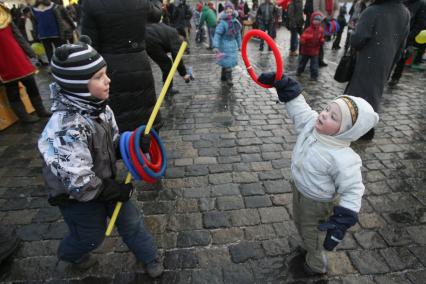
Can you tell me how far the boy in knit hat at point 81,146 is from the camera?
172 cm

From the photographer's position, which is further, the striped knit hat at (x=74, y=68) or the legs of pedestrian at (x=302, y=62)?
the legs of pedestrian at (x=302, y=62)

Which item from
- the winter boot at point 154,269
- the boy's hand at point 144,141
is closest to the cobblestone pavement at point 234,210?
the winter boot at point 154,269

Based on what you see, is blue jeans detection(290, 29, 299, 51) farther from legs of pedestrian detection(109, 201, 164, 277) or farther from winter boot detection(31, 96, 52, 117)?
legs of pedestrian detection(109, 201, 164, 277)

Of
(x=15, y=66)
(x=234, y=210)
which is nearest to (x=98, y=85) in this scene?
(x=234, y=210)

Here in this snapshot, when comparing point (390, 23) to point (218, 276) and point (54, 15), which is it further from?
point (54, 15)

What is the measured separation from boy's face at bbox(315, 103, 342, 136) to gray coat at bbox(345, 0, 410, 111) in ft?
8.83

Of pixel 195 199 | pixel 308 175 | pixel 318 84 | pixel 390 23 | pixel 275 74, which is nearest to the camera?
pixel 308 175

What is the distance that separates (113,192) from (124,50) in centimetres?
169

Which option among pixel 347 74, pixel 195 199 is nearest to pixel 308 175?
pixel 195 199

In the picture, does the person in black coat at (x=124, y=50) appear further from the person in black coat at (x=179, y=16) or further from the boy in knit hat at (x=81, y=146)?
the person in black coat at (x=179, y=16)

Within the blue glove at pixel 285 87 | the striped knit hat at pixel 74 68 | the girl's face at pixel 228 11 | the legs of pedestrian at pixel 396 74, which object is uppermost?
the striped knit hat at pixel 74 68

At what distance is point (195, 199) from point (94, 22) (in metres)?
2.02

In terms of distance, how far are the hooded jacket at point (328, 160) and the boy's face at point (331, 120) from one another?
0.06m

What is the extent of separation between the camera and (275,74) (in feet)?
7.14
